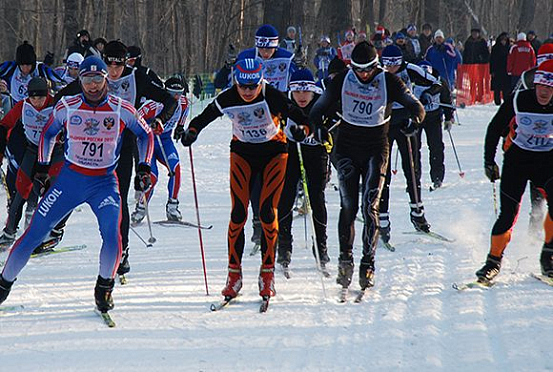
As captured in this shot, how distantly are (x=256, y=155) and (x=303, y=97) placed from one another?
1650mm

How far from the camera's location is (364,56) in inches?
258

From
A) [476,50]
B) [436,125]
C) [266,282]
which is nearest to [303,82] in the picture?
[266,282]

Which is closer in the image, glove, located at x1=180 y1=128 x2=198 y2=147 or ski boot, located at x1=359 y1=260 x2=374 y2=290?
glove, located at x1=180 y1=128 x2=198 y2=147

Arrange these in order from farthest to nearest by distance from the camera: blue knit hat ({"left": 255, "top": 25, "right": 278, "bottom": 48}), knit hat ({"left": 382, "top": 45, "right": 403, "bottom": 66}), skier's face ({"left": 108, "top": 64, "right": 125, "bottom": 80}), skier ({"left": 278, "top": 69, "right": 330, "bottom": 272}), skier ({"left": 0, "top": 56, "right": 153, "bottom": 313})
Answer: blue knit hat ({"left": 255, "top": 25, "right": 278, "bottom": 48}) < knit hat ({"left": 382, "top": 45, "right": 403, "bottom": 66}) < skier ({"left": 278, "top": 69, "right": 330, "bottom": 272}) < skier's face ({"left": 108, "top": 64, "right": 125, "bottom": 80}) < skier ({"left": 0, "top": 56, "right": 153, "bottom": 313})

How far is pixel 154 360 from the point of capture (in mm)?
5121

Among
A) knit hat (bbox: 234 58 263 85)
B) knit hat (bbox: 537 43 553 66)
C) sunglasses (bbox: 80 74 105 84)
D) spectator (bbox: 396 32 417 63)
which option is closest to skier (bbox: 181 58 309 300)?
knit hat (bbox: 234 58 263 85)

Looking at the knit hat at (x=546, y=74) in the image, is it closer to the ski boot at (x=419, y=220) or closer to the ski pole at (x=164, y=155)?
the ski boot at (x=419, y=220)

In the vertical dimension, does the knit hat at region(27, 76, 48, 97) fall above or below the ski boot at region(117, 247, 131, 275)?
above

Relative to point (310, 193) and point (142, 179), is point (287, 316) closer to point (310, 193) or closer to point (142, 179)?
point (142, 179)

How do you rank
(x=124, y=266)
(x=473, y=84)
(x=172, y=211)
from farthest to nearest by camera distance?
(x=473, y=84) < (x=172, y=211) < (x=124, y=266)

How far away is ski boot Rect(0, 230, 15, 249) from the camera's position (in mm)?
8562

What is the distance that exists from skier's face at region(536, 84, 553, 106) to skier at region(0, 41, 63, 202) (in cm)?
562

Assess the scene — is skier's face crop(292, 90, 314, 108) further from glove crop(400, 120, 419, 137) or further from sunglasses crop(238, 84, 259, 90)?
sunglasses crop(238, 84, 259, 90)

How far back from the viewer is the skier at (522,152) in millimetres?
6543
